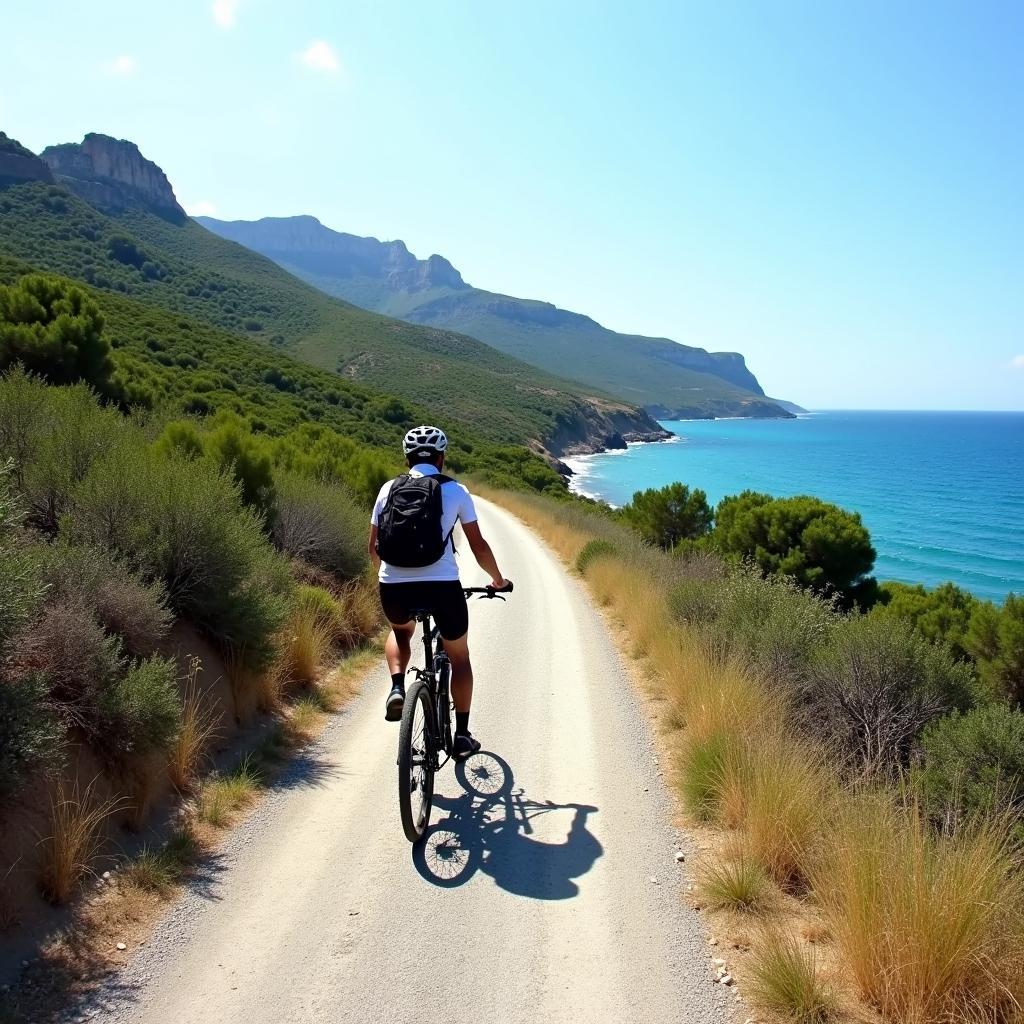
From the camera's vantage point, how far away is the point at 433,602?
4703 millimetres

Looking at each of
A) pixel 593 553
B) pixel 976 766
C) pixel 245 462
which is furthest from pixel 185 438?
pixel 976 766

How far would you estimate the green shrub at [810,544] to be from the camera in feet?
59.1

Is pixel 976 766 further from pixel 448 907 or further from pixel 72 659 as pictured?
pixel 72 659

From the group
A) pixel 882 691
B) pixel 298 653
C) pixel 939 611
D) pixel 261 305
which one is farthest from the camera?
pixel 261 305

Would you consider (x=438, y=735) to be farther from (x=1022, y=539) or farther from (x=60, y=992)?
(x=1022, y=539)

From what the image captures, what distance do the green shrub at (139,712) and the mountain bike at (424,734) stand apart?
1464 mm

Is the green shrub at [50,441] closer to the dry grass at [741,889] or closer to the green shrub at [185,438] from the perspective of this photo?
the green shrub at [185,438]

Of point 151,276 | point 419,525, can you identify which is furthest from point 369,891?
point 151,276

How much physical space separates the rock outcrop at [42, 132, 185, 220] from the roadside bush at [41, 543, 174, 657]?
120595 mm

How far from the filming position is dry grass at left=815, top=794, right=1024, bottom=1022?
2771 mm

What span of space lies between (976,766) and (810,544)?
1403cm

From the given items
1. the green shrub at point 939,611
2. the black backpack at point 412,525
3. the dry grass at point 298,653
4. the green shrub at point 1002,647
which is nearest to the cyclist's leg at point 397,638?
the black backpack at point 412,525

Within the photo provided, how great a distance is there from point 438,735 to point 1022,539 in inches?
2201

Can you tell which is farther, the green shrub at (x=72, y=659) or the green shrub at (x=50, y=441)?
the green shrub at (x=50, y=441)
